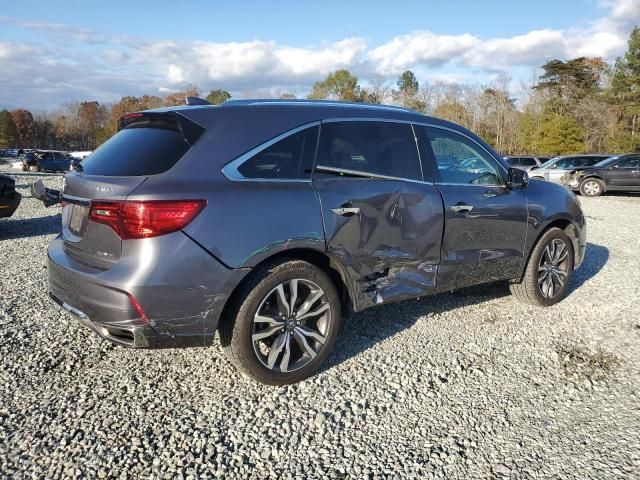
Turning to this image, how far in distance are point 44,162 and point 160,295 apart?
129 feet

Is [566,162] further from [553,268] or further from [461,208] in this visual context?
[461,208]

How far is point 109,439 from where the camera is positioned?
2580 mm

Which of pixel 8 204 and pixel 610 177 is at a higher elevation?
pixel 610 177

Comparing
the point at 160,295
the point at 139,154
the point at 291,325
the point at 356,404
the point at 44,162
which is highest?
the point at 139,154

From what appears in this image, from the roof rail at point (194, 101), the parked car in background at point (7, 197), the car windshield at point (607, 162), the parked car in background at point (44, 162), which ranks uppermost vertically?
the roof rail at point (194, 101)

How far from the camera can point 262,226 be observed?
9.47 ft

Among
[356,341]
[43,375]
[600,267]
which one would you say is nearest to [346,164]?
[356,341]

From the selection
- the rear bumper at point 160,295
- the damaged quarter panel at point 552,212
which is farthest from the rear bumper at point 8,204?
the damaged quarter panel at point 552,212

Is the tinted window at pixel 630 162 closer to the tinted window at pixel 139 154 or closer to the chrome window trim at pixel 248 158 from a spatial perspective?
the chrome window trim at pixel 248 158

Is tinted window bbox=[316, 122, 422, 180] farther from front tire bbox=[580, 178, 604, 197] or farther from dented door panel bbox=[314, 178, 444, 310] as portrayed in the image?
front tire bbox=[580, 178, 604, 197]

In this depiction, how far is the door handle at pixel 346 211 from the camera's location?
3.20 meters

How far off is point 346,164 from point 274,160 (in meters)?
0.56

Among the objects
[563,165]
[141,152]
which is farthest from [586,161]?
[141,152]

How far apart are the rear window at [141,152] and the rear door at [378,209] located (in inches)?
36.2
